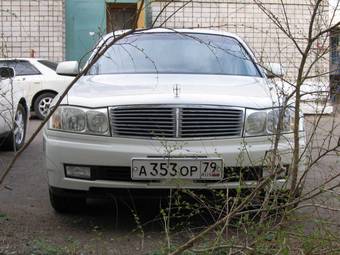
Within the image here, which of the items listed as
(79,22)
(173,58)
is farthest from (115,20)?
(79,22)

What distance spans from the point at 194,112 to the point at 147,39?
180 cm

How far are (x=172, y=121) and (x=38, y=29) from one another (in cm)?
1181

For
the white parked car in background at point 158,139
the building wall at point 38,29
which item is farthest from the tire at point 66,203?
the building wall at point 38,29

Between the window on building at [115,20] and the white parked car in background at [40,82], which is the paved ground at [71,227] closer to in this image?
the window on building at [115,20]

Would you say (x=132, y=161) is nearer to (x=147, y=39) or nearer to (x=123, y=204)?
(x=123, y=204)

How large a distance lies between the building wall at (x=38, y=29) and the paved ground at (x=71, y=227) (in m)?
9.78

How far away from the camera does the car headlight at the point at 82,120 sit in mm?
4418

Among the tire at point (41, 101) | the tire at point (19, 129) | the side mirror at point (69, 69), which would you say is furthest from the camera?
the tire at point (41, 101)

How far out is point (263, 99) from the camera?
4562mm

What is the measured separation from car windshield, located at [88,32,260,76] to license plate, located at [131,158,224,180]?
1.41 m

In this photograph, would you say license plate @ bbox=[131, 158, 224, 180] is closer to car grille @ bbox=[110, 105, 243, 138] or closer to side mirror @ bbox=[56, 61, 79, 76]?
car grille @ bbox=[110, 105, 243, 138]

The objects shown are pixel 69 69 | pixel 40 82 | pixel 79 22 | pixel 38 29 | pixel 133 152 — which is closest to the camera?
pixel 133 152

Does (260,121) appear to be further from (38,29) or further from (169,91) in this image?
(38,29)

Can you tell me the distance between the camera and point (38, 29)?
610 inches
